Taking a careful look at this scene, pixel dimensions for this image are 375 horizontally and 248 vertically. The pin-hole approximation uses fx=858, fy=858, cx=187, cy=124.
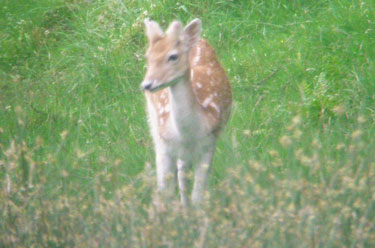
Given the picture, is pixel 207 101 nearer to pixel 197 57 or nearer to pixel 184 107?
pixel 184 107

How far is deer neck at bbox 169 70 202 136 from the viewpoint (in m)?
6.18

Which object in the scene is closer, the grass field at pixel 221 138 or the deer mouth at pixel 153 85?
the grass field at pixel 221 138

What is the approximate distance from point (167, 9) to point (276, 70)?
1839 millimetres

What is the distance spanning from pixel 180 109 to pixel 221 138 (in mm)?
502

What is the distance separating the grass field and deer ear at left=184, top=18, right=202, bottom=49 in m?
0.85

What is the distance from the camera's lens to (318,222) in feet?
15.1

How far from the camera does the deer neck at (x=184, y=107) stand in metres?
6.18

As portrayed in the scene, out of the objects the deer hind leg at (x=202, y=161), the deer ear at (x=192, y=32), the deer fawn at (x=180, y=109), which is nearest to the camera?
the deer fawn at (x=180, y=109)

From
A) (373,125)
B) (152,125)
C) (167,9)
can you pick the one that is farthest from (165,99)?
(167,9)

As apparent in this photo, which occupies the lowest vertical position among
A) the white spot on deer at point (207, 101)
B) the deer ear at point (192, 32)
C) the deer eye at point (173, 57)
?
the white spot on deer at point (207, 101)

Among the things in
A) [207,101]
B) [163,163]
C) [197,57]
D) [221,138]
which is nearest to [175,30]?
[207,101]

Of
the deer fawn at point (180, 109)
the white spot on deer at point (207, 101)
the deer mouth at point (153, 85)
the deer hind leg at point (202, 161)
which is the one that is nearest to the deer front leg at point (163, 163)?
the deer fawn at point (180, 109)

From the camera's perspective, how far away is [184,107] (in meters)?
6.20

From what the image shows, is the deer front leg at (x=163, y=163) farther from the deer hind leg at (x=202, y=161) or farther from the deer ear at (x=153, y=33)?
the deer ear at (x=153, y=33)
